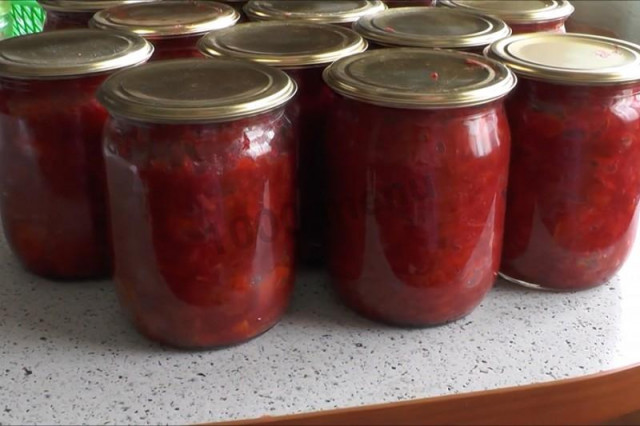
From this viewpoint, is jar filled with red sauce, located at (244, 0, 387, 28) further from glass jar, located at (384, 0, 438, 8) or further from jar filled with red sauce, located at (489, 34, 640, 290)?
jar filled with red sauce, located at (489, 34, 640, 290)

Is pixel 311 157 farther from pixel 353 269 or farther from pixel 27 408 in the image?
pixel 27 408

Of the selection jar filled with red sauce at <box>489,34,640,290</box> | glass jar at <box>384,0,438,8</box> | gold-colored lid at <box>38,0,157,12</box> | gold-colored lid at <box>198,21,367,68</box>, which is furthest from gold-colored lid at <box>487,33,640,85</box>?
gold-colored lid at <box>38,0,157,12</box>

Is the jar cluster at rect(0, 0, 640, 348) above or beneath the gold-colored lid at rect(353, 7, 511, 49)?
beneath

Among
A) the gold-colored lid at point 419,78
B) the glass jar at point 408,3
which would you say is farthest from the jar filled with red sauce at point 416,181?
the glass jar at point 408,3

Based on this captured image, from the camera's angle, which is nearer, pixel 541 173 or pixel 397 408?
pixel 397 408

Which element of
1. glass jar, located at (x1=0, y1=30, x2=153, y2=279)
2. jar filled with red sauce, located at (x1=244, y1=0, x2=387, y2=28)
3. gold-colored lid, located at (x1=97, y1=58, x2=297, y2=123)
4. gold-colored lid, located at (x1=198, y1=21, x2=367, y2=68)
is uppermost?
jar filled with red sauce, located at (x1=244, y1=0, x2=387, y2=28)

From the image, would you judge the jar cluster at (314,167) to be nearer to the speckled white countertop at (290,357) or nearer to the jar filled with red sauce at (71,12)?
the speckled white countertop at (290,357)

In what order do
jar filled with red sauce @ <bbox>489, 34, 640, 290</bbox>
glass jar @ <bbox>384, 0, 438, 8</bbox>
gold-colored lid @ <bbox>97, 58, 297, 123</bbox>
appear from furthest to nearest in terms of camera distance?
glass jar @ <bbox>384, 0, 438, 8</bbox>, jar filled with red sauce @ <bbox>489, 34, 640, 290</bbox>, gold-colored lid @ <bbox>97, 58, 297, 123</bbox>

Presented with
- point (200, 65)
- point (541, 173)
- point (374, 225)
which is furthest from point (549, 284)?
point (200, 65)
